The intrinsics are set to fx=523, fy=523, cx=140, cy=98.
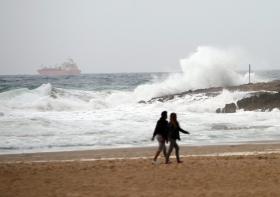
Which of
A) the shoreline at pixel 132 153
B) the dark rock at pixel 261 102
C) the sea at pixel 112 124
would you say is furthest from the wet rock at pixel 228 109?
the shoreline at pixel 132 153

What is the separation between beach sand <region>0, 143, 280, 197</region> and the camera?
8422mm

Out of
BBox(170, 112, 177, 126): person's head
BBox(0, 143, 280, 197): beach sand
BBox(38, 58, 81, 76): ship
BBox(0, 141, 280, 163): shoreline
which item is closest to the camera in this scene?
BBox(0, 143, 280, 197): beach sand

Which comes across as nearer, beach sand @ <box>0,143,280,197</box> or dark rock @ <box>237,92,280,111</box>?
beach sand @ <box>0,143,280,197</box>

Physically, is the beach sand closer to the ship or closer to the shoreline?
the shoreline

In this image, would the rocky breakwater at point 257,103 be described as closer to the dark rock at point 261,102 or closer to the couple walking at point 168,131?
the dark rock at point 261,102

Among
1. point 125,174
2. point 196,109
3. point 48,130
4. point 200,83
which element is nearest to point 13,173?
point 125,174

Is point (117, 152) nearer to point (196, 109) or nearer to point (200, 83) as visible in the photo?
point (196, 109)

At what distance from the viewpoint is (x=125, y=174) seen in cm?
998

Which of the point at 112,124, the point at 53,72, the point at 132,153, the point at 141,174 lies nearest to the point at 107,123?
the point at 112,124

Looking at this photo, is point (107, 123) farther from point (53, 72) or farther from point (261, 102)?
point (53, 72)

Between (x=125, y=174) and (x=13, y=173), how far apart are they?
2.32 m

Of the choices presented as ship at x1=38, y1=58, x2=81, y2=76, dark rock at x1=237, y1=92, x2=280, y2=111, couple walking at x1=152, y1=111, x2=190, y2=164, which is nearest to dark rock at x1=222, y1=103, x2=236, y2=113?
dark rock at x1=237, y1=92, x2=280, y2=111

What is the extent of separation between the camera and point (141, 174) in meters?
9.93

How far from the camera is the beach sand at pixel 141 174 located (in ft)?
27.6
